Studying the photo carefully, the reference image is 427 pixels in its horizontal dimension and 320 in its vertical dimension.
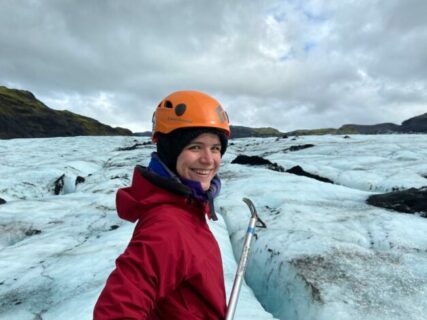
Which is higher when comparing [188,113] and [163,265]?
[188,113]

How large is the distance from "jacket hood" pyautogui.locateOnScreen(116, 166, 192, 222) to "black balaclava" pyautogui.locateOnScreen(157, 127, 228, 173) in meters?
0.25

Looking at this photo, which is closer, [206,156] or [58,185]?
[206,156]

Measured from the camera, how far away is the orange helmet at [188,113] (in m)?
2.45

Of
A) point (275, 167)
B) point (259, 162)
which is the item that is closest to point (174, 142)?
point (275, 167)

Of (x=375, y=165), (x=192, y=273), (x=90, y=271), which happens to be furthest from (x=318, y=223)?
(x=375, y=165)

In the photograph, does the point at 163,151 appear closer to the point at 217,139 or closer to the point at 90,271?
the point at 217,139

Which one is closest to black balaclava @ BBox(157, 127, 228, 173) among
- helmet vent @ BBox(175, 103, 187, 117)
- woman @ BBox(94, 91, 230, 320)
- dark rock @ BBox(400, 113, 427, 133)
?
woman @ BBox(94, 91, 230, 320)

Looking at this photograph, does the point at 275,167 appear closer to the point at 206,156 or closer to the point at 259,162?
the point at 259,162

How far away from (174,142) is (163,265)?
880 millimetres

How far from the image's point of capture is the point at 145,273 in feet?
5.78

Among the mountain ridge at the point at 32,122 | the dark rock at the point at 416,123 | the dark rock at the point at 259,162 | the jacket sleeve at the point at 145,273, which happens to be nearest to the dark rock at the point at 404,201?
the dark rock at the point at 259,162

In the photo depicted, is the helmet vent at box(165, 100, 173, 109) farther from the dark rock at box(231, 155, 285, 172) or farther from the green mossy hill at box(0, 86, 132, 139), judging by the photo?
the green mossy hill at box(0, 86, 132, 139)

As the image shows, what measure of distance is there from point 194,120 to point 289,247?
4.42 metres

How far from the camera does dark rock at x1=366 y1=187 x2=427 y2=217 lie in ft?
27.0
